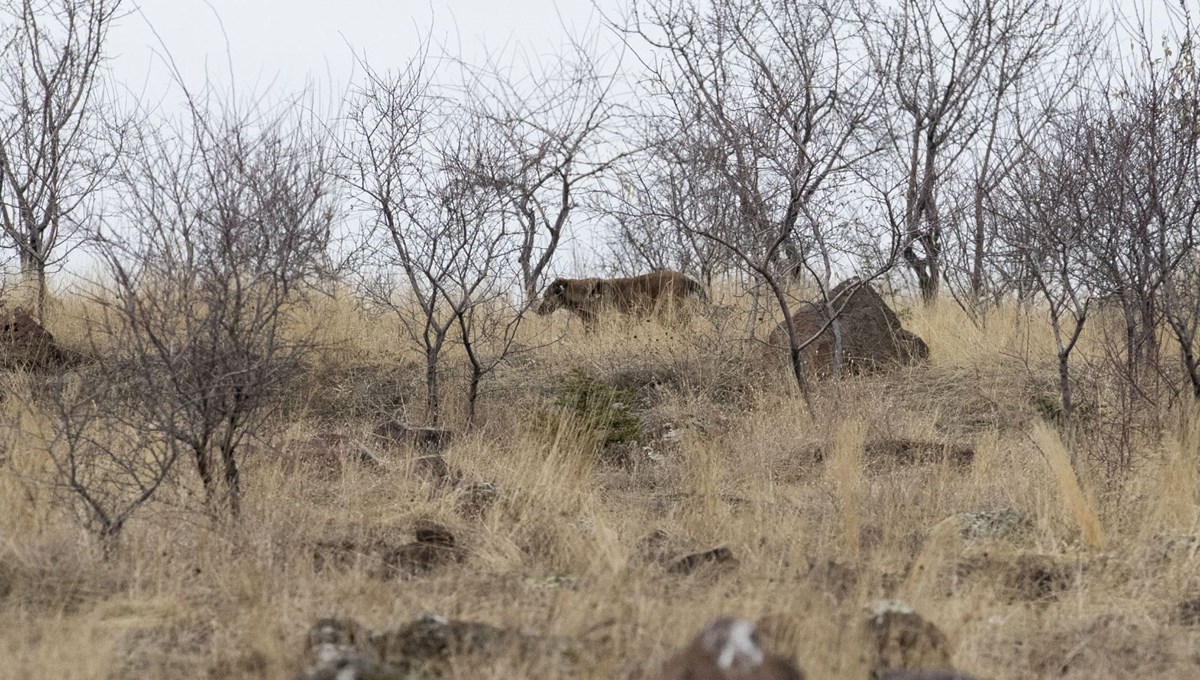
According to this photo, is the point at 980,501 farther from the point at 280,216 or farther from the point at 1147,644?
the point at 280,216

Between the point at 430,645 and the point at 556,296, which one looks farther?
the point at 556,296

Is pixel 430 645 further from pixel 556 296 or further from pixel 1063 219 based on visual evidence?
pixel 556 296

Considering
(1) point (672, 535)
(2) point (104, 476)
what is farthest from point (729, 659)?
(2) point (104, 476)

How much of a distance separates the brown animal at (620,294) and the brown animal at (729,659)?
8421mm

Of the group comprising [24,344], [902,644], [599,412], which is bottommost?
[902,644]

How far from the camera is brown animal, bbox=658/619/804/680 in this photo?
10.0ft

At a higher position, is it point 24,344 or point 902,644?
point 24,344

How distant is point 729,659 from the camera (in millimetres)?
3088

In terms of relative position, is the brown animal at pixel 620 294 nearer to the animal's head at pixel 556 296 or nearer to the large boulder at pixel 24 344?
the animal's head at pixel 556 296

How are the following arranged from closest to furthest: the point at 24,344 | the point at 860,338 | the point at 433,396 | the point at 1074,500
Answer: the point at 1074,500, the point at 433,396, the point at 24,344, the point at 860,338

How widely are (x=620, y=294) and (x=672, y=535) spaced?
6249 millimetres

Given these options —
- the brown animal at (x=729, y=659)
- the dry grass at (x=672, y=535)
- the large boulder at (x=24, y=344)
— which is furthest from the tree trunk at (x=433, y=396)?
the brown animal at (x=729, y=659)

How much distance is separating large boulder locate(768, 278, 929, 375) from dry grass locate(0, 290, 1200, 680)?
106 centimetres

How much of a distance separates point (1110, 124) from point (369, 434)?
5.15 metres
